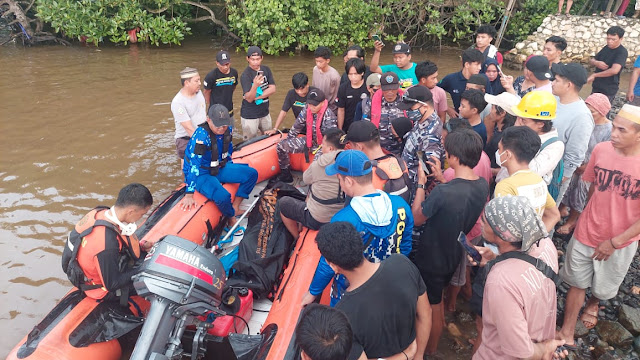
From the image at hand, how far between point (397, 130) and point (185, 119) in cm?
224

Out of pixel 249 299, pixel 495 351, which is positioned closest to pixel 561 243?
pixel 495 351

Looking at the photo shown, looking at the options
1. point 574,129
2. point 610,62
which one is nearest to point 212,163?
point 574,129

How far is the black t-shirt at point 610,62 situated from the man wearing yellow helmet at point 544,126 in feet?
11.2

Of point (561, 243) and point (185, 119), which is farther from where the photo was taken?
point (185, 119)

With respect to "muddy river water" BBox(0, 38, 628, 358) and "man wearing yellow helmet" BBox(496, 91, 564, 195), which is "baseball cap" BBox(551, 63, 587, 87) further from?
"muddy river water" BBox(0, 38, 628, 358)

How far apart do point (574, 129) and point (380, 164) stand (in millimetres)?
1618

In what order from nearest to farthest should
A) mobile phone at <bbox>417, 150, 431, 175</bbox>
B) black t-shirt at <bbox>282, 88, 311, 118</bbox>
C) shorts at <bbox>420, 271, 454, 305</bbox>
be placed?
1. shorts at <bbox>420, 271, 454, 305</bbox>
2. mobile phone at <bbox>417, 150, 431, 175</bbox>
3. black t-shirt at <bbox>282, 88, 311, 118</bbox>

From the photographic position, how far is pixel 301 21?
10.4 metres

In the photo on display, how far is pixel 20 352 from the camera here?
2543 mm

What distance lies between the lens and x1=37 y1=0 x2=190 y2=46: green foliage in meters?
10.4

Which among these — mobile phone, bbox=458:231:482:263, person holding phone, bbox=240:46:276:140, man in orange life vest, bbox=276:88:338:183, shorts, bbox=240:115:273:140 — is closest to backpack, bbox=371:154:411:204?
mobile phone, bbox=458:231:482:263

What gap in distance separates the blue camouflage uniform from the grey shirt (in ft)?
9.40

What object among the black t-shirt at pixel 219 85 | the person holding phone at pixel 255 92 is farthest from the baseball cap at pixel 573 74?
the black t-shirt at pixel 219 85

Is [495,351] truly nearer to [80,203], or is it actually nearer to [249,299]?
[249,299]
